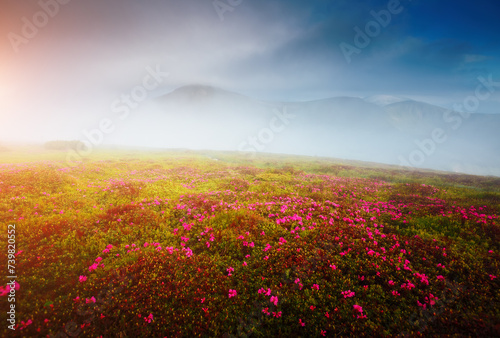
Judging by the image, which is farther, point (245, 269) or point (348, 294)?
point (245, 269)

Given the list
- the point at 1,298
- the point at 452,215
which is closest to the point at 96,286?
the point at 1,298

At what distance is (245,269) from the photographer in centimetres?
715

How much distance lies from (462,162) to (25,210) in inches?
10602

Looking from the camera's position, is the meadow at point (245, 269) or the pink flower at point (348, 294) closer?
the meadow at point (245, 269)

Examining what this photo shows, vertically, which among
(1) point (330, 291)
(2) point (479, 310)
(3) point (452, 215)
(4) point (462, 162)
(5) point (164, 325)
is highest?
(4) point (462, 162)

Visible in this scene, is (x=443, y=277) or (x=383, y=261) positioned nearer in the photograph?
(x=443, y=277)

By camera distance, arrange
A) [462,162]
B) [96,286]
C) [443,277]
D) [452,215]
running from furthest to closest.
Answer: [462,162] → [452,215] → [443,277] → [96,286]

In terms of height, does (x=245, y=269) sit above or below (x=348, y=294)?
below

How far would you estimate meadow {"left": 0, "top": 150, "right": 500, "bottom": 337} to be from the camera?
16.4 ft

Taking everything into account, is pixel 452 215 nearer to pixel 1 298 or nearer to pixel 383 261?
pixel 383 261

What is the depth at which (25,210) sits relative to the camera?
9750 mm

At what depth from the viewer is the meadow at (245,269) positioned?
16.4 ft

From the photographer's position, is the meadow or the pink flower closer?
the meadow

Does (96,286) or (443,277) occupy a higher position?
(443,277)
